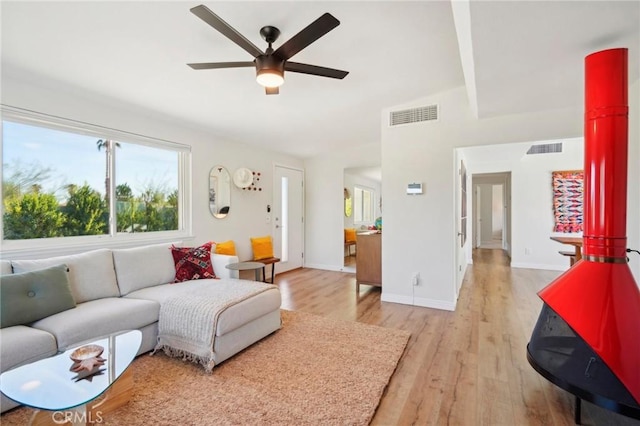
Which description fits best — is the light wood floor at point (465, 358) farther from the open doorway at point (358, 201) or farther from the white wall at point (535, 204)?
the open doorway at point (358, 201)

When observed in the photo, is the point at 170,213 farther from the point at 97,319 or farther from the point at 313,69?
the point at 313,69

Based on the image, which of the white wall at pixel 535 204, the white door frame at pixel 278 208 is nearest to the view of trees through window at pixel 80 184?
the white door frame at pixel 278 208

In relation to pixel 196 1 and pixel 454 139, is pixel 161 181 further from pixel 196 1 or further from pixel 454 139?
pixel 454 139

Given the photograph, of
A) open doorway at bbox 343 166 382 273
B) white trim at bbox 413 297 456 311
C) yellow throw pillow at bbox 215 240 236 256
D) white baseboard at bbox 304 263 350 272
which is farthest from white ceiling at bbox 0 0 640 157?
open doorway at bbox 343 166 382 273

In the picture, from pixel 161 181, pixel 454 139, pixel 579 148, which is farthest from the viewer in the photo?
pixel 579 148

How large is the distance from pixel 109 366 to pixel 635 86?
3.78m

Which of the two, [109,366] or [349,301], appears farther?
[349,301]

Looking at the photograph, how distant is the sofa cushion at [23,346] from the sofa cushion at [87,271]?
537 mm

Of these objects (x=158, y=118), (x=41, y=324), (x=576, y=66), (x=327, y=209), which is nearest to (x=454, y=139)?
(x=576, y=66)

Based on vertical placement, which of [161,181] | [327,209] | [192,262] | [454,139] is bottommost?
[192,262]

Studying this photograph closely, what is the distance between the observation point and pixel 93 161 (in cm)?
316

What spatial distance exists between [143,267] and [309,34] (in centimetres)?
265

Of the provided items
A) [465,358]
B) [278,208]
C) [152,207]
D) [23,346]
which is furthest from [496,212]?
[23,346]

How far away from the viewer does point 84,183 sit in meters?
3.08
